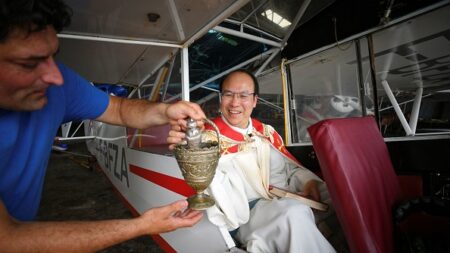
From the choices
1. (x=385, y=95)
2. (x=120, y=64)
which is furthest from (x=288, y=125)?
(x=120, y=64)

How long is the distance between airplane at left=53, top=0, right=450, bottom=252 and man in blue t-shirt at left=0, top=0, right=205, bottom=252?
0.69 meters

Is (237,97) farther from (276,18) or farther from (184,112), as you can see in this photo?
(276,18)

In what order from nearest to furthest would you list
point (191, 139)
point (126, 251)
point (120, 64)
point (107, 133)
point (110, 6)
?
point (191, 139) < point (110, 6) < point (126, 251) < point (120, 64) < point (107, 133)

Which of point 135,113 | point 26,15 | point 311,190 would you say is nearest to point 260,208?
point 311,190

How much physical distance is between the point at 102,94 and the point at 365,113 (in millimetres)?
2712

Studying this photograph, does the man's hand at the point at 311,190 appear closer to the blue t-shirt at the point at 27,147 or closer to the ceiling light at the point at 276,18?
the blue t-shirt at the point at 27,147

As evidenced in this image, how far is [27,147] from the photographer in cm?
107

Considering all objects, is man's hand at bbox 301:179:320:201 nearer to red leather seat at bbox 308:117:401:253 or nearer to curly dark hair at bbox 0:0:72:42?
red leather seat at bbox 308:117:401:253

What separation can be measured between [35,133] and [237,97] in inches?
51.9

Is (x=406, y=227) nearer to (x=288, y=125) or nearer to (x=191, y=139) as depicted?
(x=191, y=139)

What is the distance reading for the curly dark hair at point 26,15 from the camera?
74cm

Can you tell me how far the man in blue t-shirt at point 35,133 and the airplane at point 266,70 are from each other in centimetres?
69

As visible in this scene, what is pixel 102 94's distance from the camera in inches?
61.3

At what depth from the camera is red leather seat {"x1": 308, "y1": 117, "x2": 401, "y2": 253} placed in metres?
1.09
